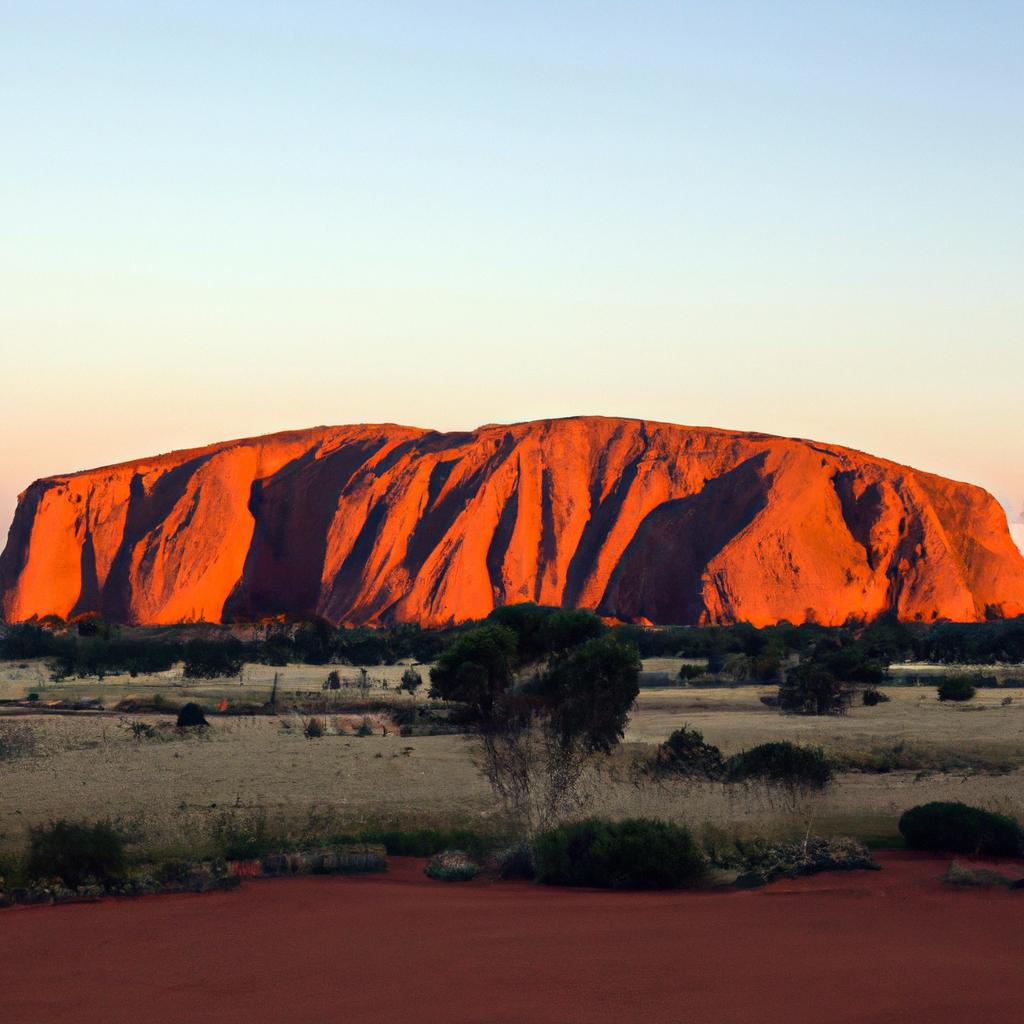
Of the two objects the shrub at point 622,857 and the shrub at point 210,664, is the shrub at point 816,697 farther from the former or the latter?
the shrub at point 210,664

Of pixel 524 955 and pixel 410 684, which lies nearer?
pixel 524 955

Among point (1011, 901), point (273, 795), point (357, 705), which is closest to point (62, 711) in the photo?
point (357, 705)

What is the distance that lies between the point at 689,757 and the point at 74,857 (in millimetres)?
11003

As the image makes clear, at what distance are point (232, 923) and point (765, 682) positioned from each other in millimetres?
37365

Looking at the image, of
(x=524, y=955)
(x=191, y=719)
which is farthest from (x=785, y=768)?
(x=191, y=719)

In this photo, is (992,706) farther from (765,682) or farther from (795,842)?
(795,842)

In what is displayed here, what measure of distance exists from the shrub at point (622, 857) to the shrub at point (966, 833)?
8.76 ft

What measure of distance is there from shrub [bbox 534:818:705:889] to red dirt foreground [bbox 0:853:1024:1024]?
39 cm

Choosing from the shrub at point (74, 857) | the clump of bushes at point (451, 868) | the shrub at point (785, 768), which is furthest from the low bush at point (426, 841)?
the shrub at point (785, 768)

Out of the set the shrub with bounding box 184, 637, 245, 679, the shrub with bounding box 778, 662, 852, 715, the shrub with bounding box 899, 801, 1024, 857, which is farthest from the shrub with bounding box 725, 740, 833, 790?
the shrub with bounding box 184, 637, 245, 679

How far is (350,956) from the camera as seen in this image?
31.3 feet

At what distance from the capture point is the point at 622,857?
40.8 ft

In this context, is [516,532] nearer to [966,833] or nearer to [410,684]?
[410,684]

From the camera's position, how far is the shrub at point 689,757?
20.2 m
